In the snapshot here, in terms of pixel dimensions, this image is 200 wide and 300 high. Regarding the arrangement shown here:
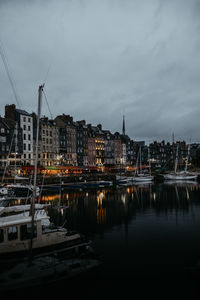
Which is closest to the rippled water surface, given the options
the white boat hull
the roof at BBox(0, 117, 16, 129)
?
the roof at BBox(0, 117, 16, 129)

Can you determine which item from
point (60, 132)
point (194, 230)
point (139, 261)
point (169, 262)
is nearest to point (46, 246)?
point (139, 261)

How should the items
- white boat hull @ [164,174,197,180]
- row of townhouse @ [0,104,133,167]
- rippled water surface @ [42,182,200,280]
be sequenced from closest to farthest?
rippled water surface @ [42,182,200,280] < row of townhouse @ [0,104,133,167] < white boat hull @ [164,174,197,180]

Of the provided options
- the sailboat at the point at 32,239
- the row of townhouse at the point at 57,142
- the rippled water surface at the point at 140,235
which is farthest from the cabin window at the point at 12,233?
the row of townhouse at the point at 57,142

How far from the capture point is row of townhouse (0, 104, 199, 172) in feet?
238

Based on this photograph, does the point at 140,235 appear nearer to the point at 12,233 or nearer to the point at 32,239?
the point at 32,239

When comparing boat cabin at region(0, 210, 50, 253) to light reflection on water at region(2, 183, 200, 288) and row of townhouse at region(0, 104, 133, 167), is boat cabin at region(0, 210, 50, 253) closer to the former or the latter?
light reflection on water at region(2, 183, 200, 288)

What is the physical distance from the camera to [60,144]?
9231cm

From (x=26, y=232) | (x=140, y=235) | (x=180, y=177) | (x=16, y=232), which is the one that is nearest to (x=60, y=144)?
(x=180, y=177)

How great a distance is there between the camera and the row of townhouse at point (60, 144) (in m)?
72.5

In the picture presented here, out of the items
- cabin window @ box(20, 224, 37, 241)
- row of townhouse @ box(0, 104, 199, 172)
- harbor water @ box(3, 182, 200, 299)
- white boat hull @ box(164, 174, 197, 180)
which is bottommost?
harbor water @ box(3, 182, 200, 299)

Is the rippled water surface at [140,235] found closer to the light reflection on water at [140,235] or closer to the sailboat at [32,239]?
the light reflection on water at [140,235]

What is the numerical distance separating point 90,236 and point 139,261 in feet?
22.0

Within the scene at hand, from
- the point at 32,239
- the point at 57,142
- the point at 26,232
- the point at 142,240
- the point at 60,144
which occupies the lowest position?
the point at 142,240

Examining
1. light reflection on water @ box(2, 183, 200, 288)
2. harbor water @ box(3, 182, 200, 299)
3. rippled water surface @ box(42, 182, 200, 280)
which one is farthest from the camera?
light reflection on water @ box(2, 183, 200, 288)
